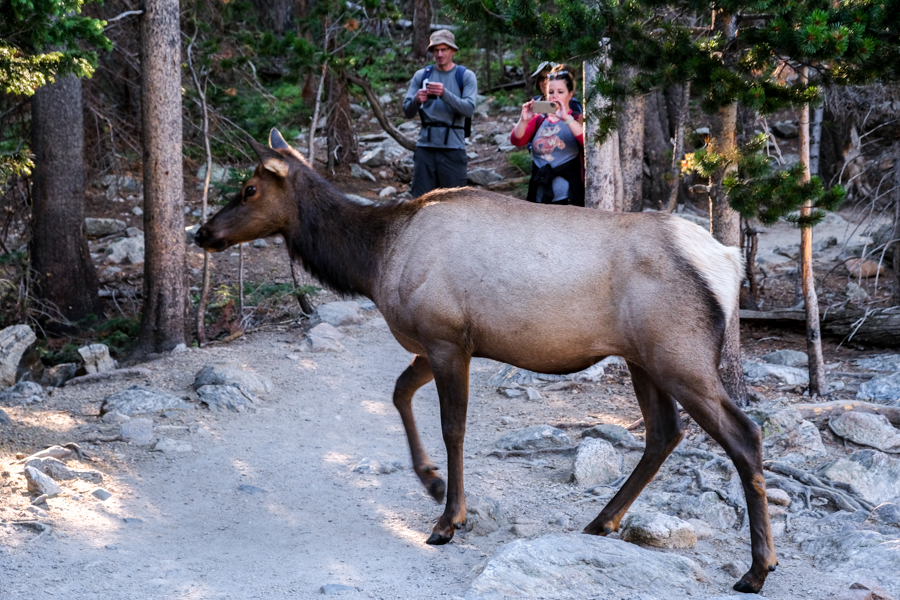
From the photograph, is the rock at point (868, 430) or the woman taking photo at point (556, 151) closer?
the rock at point (868, 430)

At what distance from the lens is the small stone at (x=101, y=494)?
6.12 m

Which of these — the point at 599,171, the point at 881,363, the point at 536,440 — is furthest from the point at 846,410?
the point at 599,171

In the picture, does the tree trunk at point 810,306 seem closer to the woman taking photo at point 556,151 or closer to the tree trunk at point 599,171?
the tree trunk at point 599,171

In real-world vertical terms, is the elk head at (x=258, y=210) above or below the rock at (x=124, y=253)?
above

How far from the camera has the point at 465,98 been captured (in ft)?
31.3

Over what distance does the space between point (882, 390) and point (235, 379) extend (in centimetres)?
673

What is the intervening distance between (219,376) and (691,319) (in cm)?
557

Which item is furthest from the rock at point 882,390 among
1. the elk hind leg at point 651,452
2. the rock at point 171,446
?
the rock at point 171,446

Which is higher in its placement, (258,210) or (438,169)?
(438,169)

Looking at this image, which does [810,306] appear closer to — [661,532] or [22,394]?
[661,532]

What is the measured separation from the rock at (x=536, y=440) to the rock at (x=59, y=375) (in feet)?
19.2

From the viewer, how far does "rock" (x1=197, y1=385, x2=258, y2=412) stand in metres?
8.43

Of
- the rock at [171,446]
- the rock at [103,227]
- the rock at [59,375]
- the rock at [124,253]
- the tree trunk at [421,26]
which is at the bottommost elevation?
the rock at [59,375]

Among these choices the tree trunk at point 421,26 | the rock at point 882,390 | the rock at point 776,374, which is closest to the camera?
the rock at point 882,390
